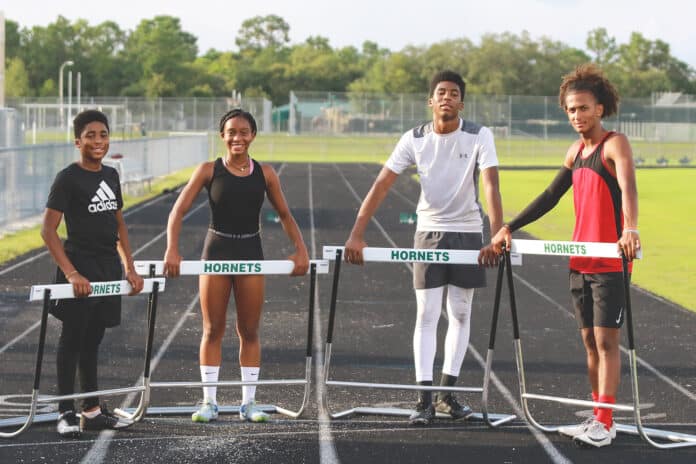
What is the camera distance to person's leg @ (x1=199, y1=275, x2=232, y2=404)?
6818 millimetres

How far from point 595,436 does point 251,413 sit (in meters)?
1.93

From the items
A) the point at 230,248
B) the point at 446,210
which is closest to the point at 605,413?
the point at 446,210

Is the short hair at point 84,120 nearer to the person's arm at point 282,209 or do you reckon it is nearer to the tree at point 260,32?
the person's arm at point 282,209

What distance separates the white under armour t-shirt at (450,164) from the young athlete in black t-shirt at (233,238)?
0.79 m

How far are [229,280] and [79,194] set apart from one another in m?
0.98

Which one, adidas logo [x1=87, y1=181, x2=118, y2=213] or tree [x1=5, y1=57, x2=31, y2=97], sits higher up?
tree [x1=5, y1=57, x2=31, y2=97]

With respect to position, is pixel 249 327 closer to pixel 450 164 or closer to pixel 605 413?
pixel 450 164

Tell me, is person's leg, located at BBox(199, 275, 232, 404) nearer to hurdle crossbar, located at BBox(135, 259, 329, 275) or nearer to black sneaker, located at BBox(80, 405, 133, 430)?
hurdle crossbar, located at BBox(135, 259, 329, 275)

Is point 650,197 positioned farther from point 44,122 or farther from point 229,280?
point 44,122

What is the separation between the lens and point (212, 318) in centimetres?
683

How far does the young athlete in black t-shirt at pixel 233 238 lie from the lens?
6.70 metres

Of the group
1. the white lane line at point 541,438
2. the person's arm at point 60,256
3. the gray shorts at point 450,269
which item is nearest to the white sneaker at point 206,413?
the person's arm at point 60,256

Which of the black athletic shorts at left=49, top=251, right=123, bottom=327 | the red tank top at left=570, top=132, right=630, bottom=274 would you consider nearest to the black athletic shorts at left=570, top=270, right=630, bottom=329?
the red tank top at left=570, top=132, right=630, bottom=274

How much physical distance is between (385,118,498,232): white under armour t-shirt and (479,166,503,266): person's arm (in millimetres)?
60
